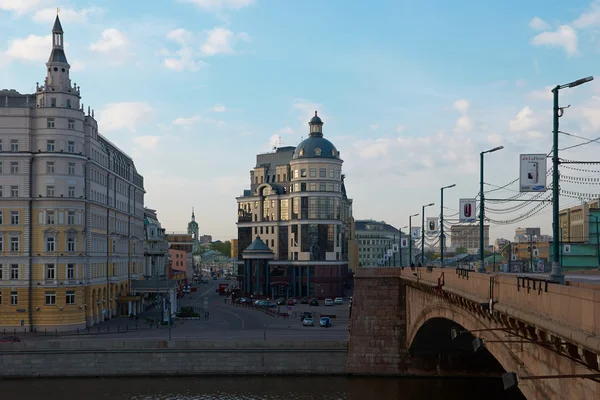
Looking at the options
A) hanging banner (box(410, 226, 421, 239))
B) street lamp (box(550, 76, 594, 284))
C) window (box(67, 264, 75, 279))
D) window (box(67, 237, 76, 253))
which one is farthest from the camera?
hanging banner (box(410, 226, 421, 239))

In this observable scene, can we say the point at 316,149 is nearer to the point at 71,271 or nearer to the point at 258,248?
the point at 258,248

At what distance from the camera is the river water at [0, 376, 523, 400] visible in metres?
51.6

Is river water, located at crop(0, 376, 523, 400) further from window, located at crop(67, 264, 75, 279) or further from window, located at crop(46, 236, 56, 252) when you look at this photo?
window, located at crop(46, 236, 56, 252)

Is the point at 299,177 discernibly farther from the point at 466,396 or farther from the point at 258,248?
the point at 466,396

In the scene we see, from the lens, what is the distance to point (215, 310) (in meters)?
100

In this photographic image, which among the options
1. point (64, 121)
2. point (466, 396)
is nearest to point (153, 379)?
point (466, 396)

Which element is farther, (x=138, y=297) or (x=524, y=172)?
(x=138, y=297)

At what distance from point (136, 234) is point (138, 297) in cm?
1687

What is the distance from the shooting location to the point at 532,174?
30.7 meters

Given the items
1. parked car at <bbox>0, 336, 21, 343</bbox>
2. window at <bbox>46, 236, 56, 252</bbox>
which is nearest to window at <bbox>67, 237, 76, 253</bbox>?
window at <bbox>46, 236, 56, 252</bbox>

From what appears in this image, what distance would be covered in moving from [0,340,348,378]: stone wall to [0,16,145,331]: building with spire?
1351 centimetres

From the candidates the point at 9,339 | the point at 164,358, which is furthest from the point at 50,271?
the point at 164,358

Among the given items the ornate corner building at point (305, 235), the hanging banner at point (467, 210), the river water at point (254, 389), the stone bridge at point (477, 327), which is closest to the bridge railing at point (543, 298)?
the stone bridge at point (477, 327)

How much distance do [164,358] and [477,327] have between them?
107 ft
